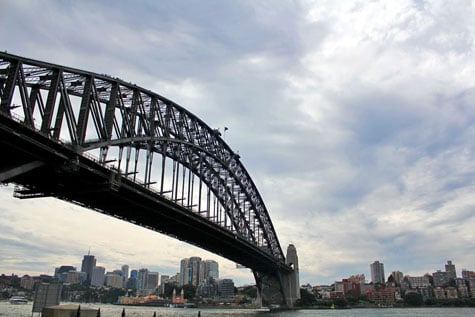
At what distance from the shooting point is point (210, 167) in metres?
69.1

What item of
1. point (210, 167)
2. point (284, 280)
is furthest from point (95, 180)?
point (284, 280)

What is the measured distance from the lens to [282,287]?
112812mm

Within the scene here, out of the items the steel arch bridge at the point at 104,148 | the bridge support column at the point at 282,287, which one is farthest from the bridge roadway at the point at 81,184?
the bridge support column at the point at 282,287

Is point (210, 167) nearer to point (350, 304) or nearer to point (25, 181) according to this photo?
point (25, 181)

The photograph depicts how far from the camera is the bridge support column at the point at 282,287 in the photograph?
373 feet

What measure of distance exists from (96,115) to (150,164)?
10.8 m

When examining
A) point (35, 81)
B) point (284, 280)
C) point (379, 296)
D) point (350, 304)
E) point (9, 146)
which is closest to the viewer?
point (9, 146)

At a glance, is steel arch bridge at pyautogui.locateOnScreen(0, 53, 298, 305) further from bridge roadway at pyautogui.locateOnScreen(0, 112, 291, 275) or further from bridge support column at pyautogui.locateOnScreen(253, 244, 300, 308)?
bridge support column at pyautogui.locateOnScreen(253, 244, 300, 308)

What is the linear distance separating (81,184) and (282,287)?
85751 millimetres

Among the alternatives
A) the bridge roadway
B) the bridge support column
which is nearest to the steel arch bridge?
the bridge roadway

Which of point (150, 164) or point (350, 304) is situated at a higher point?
point (150, 164)

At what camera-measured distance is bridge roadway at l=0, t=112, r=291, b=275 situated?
94.2ft

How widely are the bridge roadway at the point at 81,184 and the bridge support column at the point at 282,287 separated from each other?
56288 mm

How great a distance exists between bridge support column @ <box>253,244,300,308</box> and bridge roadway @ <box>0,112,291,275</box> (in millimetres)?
56288
